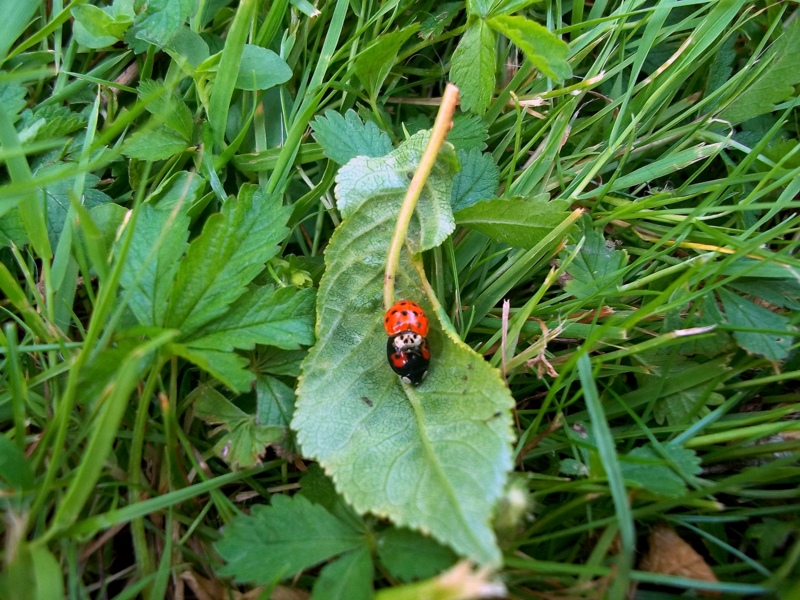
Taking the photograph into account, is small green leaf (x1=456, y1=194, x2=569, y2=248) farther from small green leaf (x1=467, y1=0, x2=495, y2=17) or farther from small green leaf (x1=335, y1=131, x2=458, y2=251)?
small green leaf (x1=467, y1=0, x2=495, y2=17)

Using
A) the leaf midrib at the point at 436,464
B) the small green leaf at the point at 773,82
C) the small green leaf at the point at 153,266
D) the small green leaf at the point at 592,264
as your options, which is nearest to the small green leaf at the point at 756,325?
the small green leaf at the point at 592,264

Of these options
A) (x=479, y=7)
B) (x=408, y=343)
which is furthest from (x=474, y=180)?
(x=408, y=343)

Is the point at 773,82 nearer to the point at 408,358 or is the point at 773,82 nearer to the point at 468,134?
the point at 468,134

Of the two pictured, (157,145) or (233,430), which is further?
(157,145)

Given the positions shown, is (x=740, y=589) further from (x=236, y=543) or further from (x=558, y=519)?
(x=236, y=543)

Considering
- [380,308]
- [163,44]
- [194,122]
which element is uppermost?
[163,44]

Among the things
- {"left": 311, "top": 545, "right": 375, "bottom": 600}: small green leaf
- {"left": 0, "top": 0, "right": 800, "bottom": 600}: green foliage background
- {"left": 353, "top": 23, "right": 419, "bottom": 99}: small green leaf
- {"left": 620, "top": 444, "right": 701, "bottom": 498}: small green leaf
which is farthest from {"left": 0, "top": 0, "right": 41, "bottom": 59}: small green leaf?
{"left": 620, "top": 444, "right": 701, "bottom": 498}: small green leaf

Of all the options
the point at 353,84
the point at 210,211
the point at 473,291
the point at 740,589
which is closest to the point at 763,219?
the point at 473,291

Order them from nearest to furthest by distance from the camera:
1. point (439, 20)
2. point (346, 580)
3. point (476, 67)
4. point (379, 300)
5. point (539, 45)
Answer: point (346, 580)
point (379, 300)
point (539, 45)
point (476, 67)
point (439, 20)

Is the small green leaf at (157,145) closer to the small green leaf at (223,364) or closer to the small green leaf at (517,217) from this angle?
the small green leaf at (223,364)
